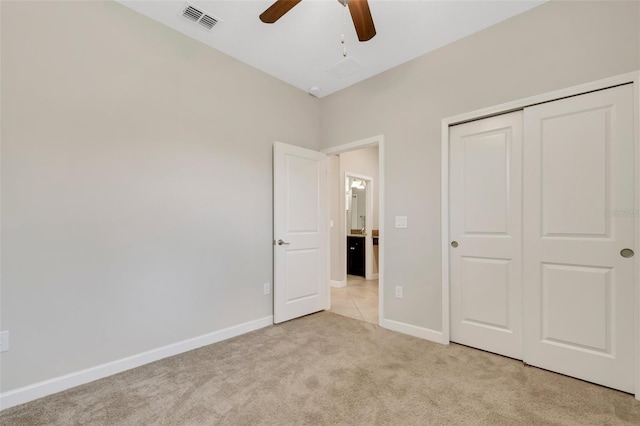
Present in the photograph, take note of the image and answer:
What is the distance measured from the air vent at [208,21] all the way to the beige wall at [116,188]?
27cm

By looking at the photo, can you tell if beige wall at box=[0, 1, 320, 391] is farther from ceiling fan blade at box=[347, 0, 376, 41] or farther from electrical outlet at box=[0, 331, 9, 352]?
ceiling fan blade at box=[347, 0, 376, 41]

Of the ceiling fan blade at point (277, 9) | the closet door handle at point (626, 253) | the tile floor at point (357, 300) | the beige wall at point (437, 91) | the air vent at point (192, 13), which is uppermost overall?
the air vent at point (192, 13)

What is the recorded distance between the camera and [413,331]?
2879 millimetres

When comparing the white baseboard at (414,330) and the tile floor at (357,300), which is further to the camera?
the tile floor at (357,300)

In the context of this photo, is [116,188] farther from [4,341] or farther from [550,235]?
[550,235]

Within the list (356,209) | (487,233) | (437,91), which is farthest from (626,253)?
(356,209)

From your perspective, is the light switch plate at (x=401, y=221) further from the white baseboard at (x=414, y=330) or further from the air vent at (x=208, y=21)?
the air vent at (x=208, y=21)

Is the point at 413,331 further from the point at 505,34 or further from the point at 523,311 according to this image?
the point at 505,34

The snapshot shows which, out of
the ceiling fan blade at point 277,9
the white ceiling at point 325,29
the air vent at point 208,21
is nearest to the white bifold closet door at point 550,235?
the white ceiling at point 325,29

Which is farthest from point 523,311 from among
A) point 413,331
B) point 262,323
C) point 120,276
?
point 120,276

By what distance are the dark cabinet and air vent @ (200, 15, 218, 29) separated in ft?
14.5

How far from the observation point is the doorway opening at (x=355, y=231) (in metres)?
3.85

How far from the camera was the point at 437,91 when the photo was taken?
9.14 ft

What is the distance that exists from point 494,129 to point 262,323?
2955 mm
